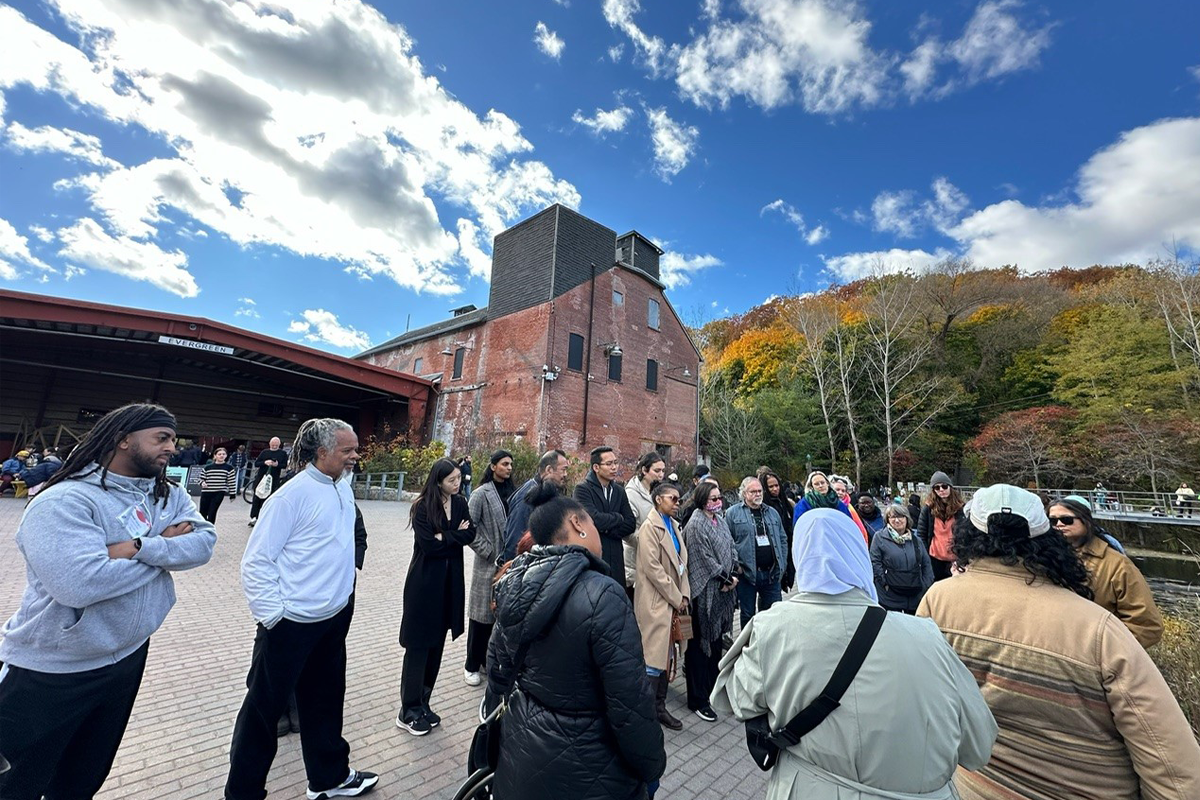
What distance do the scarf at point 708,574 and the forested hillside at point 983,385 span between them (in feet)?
81.8

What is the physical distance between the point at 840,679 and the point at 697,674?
318cm

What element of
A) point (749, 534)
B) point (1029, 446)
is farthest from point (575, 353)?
point (1029, 446)

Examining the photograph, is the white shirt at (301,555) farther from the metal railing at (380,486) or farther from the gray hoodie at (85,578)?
the metal railing at (380,486)

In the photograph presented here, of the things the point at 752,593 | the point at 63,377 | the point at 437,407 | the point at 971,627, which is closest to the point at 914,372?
the point at 437,407

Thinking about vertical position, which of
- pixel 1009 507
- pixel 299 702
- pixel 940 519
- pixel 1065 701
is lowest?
pixel 299 702

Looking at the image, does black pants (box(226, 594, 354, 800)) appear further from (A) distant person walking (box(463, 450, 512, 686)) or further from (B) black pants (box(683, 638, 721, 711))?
(B) black pants (box(683, 638, 721, 711))

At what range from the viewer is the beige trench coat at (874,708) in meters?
1.40

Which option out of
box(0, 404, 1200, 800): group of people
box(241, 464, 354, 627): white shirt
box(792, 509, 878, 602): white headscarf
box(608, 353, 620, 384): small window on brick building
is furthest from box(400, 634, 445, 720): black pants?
box(608, 353, 620, 384): small window on brick building

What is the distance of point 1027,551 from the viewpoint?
181 cm

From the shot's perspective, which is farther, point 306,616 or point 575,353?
point 575,353

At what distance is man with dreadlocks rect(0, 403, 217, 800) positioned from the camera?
184 centimetres

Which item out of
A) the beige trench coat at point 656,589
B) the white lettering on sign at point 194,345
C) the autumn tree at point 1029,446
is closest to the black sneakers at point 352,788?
the beige trench coat at point 656,589

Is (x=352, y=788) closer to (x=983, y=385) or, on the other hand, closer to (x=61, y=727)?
(x=61, y=727)

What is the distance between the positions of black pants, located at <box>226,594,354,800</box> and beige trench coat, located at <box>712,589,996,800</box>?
243cm
